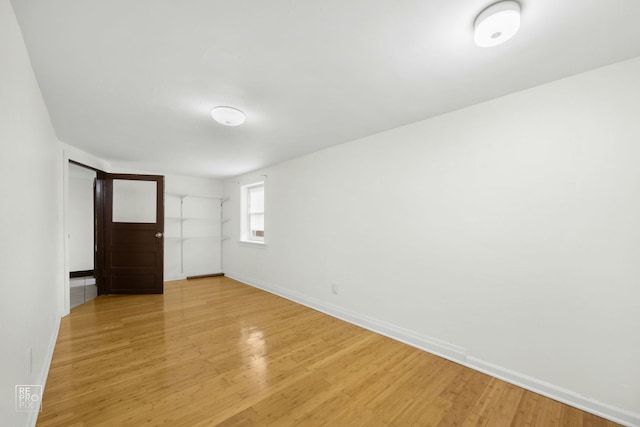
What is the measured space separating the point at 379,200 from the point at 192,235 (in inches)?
183

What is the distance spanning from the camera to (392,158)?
285 centimetres

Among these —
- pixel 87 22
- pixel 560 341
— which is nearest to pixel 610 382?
pixel 560 341

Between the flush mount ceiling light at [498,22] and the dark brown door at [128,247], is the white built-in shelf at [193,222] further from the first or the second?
the flush mount ceiling light at [498,22]

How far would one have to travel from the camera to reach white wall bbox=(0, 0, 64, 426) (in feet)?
3.73

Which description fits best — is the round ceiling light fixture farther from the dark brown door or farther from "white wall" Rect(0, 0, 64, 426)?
the dark brown door

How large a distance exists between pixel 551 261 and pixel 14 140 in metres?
3.55

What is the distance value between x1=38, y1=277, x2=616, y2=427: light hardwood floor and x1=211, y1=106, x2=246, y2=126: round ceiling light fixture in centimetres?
225

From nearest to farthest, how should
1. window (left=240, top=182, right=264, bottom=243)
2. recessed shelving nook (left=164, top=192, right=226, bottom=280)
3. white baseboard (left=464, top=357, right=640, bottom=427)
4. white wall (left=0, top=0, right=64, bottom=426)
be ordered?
white wall (left=0, top=0, right=64, bottom=426) → white baseboard (left=464, top=357, right=640, bottom=427) → window (left=240, top=182, right=264, bottom=243) → recessed shelving nook (left=164, top=192, right=226, bottom=280)

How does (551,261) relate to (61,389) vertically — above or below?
above

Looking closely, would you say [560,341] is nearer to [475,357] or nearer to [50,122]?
[475,357]

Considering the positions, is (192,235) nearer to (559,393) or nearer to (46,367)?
(46,367)

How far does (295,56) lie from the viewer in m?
1.58

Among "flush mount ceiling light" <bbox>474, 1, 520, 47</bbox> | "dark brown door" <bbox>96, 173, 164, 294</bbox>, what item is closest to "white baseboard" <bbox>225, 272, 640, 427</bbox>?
"flush mount ceiling light" <bbox>474, 1, 520, 47</bbox>
